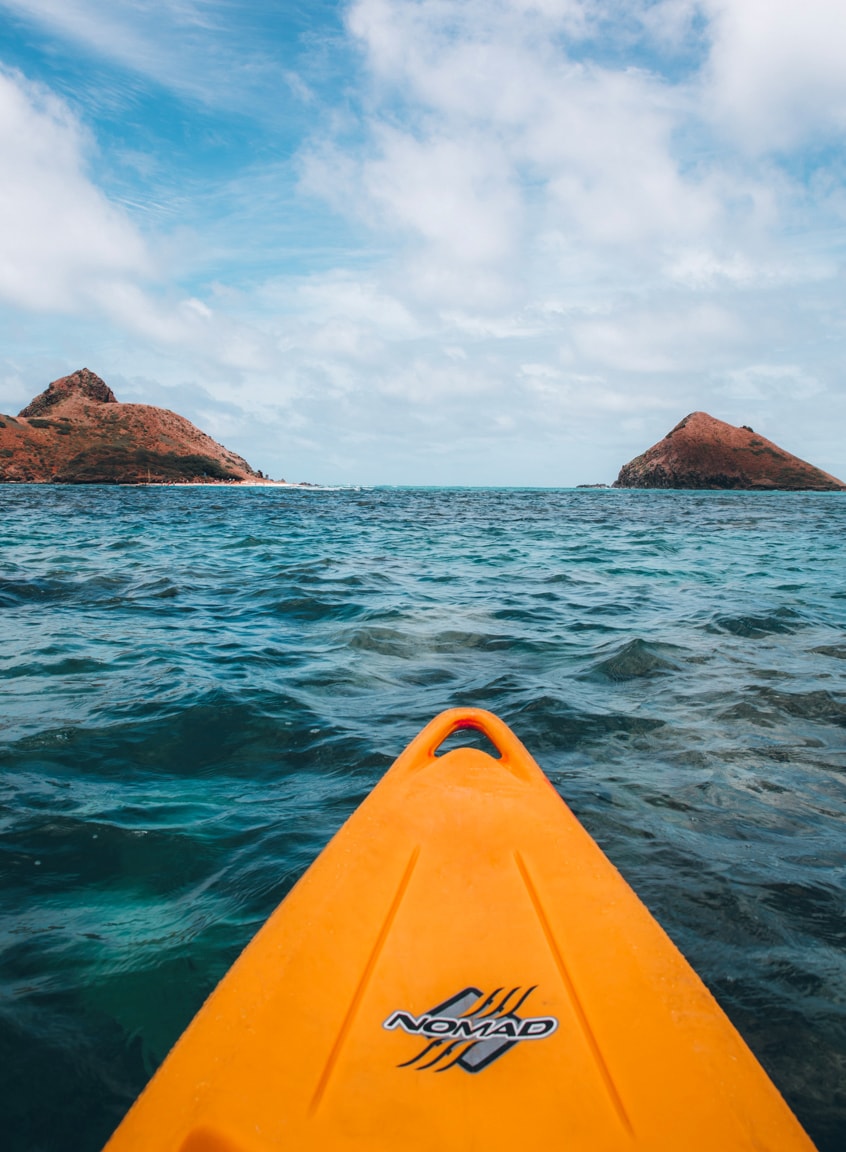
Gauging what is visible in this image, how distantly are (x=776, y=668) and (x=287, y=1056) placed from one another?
5.06m

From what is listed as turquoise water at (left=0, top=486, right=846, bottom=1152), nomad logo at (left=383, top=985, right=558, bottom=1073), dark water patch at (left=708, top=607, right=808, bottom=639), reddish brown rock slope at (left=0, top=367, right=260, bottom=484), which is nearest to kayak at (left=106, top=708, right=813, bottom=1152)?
nomad logo at (left=383, top=985, right=558, bottom=1073)

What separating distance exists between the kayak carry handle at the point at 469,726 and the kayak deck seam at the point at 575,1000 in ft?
2.44

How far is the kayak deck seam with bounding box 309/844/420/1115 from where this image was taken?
1.26 meters

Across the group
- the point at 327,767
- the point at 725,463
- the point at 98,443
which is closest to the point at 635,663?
the point at 327,767

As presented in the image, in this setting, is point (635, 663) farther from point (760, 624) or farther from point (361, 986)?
point (361, 986)

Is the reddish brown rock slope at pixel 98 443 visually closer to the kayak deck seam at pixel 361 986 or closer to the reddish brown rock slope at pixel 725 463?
the reddish brown rock slope at pixel 725 463

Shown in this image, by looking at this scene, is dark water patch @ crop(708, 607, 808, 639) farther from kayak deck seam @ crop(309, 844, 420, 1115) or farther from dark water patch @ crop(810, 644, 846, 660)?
kayak deck seam @ crop(309, 844, 420, 1115)

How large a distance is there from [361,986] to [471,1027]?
0.96ft

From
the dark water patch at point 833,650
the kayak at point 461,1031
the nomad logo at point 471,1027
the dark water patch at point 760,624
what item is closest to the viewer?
the kayak at point 461,1031

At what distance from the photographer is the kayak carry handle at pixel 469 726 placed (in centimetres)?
270

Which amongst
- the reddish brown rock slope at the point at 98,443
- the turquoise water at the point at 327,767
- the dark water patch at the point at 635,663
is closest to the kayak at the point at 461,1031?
the turquoise water at the point at 327,767

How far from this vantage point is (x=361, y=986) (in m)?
1.51

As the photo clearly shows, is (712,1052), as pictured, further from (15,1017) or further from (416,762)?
(15,1017)

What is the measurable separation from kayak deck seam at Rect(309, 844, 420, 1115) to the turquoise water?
0.77 metres
